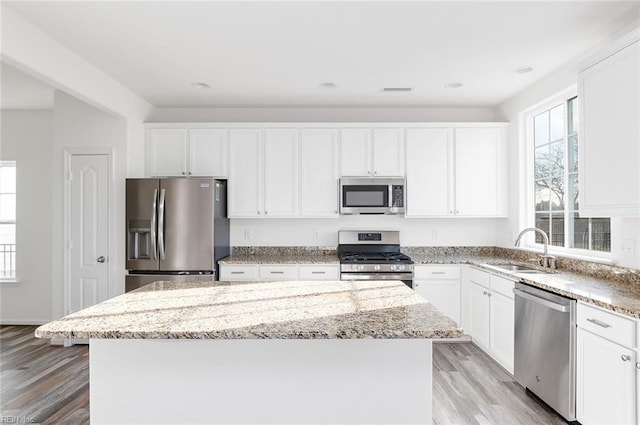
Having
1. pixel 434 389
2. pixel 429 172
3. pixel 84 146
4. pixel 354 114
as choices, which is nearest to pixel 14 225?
pixel 84 146

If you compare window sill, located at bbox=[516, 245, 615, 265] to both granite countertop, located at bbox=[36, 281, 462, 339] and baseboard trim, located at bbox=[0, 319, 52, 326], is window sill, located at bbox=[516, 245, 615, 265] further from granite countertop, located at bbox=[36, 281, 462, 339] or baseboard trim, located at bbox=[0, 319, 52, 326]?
baseboard trim, located at bbox=[0, 319, 52, 326]

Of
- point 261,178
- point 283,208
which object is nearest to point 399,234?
point 283,208

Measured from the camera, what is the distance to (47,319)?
4.95m

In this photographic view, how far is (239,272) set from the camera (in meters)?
4.10

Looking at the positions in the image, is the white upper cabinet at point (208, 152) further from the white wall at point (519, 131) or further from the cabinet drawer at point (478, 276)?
the white wall at point (519, 131)

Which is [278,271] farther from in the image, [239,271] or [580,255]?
[580,255]

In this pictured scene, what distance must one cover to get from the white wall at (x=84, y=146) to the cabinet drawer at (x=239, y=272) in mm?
1064

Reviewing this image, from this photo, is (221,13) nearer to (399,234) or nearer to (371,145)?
(371,145)

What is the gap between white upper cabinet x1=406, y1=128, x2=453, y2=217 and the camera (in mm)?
4402

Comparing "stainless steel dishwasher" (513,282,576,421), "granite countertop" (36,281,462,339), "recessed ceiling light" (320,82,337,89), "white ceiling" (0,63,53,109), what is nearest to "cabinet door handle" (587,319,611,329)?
"stainless steel dishwasher" (513,282,576,421)

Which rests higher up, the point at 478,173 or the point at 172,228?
the point at 478,173

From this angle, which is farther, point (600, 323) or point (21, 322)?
point (21, 322)

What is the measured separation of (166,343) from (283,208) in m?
2.72

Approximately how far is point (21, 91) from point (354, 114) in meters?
3.67
